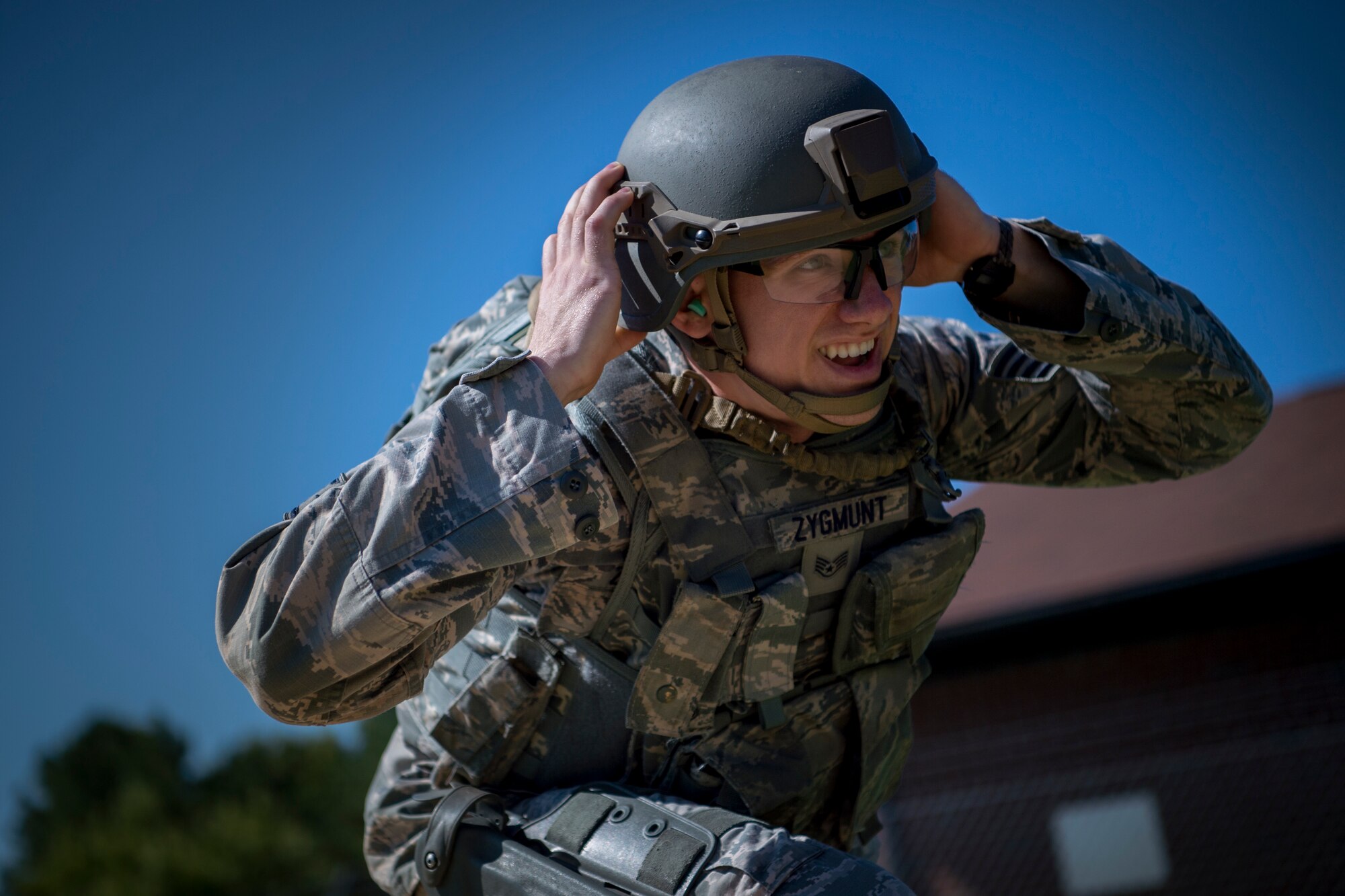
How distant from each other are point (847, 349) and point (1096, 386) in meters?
1.13

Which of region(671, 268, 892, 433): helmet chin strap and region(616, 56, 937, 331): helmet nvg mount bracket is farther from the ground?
region(616, 56, 937, 331): helmet nvg mount bracket

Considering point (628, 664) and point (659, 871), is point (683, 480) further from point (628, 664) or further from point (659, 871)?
point (659, 871)

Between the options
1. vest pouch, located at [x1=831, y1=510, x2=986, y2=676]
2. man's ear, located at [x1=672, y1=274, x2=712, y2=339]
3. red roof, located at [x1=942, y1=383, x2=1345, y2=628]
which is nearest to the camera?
man's ear, located at [x1=672, y1=274, x2=712, y2=339]

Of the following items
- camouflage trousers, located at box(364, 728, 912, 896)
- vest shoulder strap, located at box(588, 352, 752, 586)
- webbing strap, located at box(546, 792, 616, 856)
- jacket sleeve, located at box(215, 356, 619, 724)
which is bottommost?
camouflage trousers, located at box(364, 728, 912, 896)

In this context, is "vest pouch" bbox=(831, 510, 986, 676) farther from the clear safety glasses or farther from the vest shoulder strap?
the clear safety glasses

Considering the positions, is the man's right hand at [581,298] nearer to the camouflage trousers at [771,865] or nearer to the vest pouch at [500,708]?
the vest pouch at [500,708]

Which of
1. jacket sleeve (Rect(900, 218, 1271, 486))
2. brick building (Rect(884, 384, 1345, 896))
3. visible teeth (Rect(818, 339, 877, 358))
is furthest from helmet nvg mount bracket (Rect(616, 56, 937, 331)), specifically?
brick building (Rect(884, 384, 1345, 896))

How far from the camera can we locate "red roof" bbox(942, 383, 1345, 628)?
A: 10031 millimetres

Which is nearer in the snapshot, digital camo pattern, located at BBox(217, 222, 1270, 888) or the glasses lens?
digital camo pattern, located at BBox(217, 222, 1270, 888)

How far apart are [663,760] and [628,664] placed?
27 centimetres

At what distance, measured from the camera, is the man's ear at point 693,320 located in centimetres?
316

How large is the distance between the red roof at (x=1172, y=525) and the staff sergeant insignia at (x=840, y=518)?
6.57 metres

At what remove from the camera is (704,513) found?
309cm

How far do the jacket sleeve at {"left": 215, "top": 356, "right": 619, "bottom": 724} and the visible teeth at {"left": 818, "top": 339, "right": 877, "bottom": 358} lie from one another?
75 centimetres
